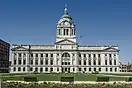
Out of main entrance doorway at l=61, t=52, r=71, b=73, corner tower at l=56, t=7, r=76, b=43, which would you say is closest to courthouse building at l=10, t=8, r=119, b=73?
main entrance doorway at l=61, t=52, r=71, b=73

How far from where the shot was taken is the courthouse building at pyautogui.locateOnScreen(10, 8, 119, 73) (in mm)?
113000

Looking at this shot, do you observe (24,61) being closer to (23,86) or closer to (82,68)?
(82,68)

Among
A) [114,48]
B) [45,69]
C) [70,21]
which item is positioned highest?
[70,21]

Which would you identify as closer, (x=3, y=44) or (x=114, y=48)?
(x=114, y=48)

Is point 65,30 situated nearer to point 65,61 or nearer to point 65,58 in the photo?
point 65,58

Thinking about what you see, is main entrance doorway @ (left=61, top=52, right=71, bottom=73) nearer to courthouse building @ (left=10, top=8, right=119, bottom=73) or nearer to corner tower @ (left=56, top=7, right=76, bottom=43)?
courthouse building @ (left=10, top=8, right=119, bottom=73)

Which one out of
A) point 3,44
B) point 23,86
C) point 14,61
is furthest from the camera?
point 3,44

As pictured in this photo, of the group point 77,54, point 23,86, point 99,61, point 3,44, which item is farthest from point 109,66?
point 23,86

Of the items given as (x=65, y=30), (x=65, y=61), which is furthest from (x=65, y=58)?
(x=65, y=30)

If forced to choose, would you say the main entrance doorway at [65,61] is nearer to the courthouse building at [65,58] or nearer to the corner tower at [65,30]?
the courthouse building at [65,58]

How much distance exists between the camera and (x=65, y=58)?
11394 centimetres

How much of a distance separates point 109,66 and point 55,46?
A: 79.1ft

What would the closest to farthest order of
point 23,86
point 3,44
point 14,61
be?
point 23,86, point 14,61, point 3,44

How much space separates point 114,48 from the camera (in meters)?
114
